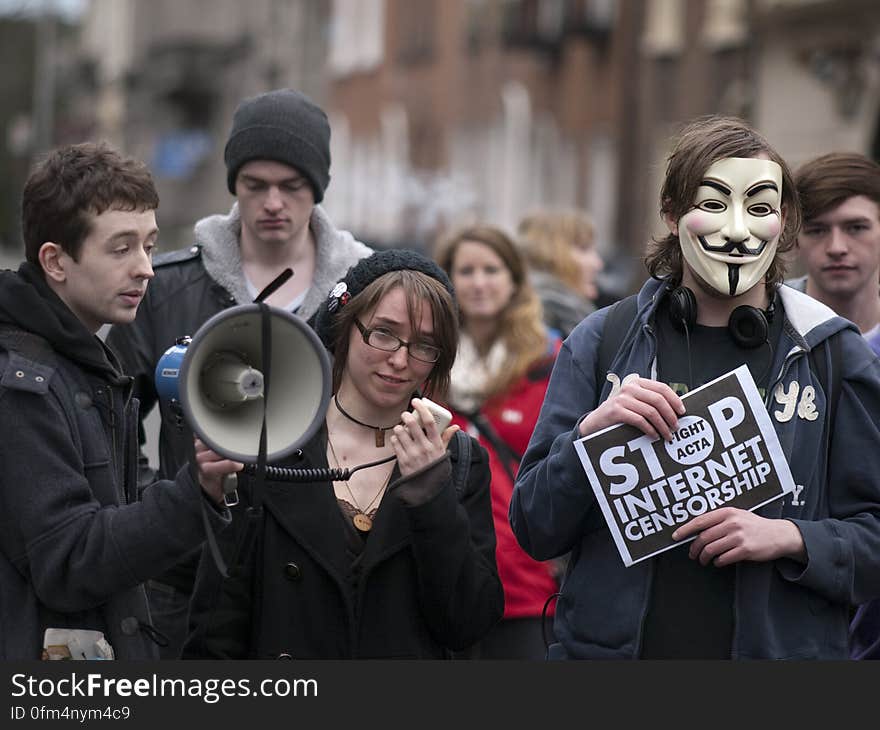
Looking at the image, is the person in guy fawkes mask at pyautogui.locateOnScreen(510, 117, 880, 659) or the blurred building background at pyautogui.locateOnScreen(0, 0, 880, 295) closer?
the person in guy fawkes mask at pyautogui.locateOnScreen(510, 117, 880, 659)

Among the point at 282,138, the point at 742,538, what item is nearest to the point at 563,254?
the point at 282,138

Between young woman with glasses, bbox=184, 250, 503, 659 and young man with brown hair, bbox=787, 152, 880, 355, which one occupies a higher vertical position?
young man with brown hair, bbox=787, 152, 880, 355

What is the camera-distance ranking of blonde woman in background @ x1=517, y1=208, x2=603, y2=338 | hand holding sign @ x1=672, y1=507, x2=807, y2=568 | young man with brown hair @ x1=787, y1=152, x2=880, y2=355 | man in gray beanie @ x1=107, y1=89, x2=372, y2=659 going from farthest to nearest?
A: blonde woman in background @ x1=517, y1=208, x2=603, y2=338, man in gray beanie @ x1=107, y1=89, x2=372, y2=659, young man with brown hair @ x1=787, y1=152, x2=880, y2=355, hand holding sign @ x1=672, y1=507, x2=807, y2=568

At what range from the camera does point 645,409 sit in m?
3.80

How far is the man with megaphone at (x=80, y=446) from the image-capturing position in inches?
145

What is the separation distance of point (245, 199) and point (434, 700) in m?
2.40

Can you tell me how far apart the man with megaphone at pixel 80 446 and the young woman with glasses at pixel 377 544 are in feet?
0.83

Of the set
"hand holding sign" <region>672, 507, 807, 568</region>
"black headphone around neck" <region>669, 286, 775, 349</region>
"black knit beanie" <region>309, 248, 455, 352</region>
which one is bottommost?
"hand holding sign" <region>672, 507, 807, 568</region>

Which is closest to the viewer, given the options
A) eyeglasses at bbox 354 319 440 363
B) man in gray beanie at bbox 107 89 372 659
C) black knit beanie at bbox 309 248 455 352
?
eyeglasses at bbox 354 319 440 363

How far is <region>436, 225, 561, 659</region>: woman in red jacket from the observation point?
5.89 m

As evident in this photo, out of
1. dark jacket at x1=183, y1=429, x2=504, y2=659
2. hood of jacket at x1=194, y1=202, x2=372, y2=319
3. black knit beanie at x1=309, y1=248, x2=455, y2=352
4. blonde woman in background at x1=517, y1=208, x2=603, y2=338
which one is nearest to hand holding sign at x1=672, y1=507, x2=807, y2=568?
dark jacket at x1=183, y1=429, x2=504, y2=659

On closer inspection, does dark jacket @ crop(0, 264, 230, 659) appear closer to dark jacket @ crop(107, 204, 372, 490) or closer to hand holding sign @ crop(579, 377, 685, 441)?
hand holding sign @ crop(579, 377, 685, 441)

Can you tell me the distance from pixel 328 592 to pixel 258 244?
1.72 metres

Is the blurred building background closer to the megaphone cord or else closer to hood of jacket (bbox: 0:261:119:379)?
the megaphone cord
